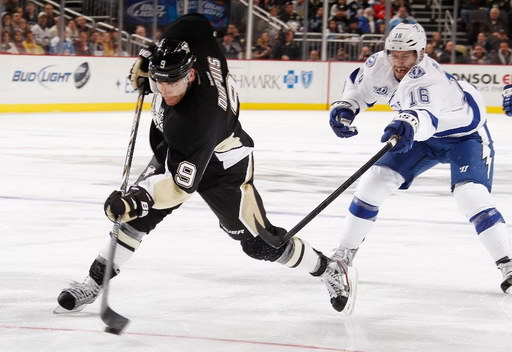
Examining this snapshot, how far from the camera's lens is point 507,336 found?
362 centimetres

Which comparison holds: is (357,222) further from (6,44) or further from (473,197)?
(6,44)

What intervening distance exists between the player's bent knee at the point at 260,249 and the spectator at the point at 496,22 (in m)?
14.4

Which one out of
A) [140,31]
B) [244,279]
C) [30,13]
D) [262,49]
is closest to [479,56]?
[262,49]

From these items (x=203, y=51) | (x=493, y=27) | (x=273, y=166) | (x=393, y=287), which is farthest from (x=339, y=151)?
(x=493, y=27)

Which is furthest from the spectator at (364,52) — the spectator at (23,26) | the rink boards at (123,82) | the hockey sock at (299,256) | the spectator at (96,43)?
the hockey sock at (299,256)

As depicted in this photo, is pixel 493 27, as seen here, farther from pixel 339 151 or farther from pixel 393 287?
pixel 393 287

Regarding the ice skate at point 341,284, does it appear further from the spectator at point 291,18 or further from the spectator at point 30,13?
the spectator at point 291,18

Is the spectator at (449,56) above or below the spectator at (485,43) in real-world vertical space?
below

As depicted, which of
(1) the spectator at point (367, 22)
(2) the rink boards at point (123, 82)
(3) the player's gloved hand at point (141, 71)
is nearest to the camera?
(3) the player's gloved hand at point (141, 71)

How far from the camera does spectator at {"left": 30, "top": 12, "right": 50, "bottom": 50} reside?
14.7 metres

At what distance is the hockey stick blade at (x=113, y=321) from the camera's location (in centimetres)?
341

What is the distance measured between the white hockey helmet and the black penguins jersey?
0.90m

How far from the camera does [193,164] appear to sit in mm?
3281

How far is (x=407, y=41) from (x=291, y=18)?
536 inches
